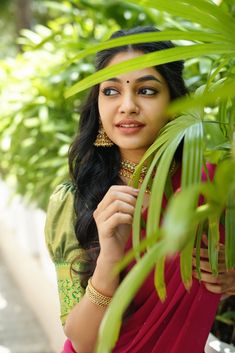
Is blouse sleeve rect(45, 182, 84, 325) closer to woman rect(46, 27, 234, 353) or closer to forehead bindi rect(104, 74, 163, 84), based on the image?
woman rect(46, 27, 234, 353)

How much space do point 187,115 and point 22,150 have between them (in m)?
1.89

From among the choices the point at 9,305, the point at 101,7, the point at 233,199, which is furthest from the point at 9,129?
the point at 233,199

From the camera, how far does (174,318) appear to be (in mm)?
1004

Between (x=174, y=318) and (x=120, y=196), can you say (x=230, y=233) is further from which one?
(x=174, y=318)

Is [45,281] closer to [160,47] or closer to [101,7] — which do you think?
[101,7]

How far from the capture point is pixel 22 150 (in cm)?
266

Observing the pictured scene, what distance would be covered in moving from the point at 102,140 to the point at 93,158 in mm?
61

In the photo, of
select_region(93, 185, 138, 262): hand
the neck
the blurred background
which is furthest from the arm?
the blurred background

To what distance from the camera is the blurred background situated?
2.34m

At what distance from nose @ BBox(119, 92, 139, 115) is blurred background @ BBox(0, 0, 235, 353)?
1.13m

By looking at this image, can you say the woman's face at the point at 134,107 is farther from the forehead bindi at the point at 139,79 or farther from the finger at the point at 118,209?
the finger at the point at 118,209

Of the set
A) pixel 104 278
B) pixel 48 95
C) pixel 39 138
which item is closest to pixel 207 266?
pixel 104 278

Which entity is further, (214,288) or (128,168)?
(128,168)

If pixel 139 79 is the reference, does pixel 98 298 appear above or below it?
below
